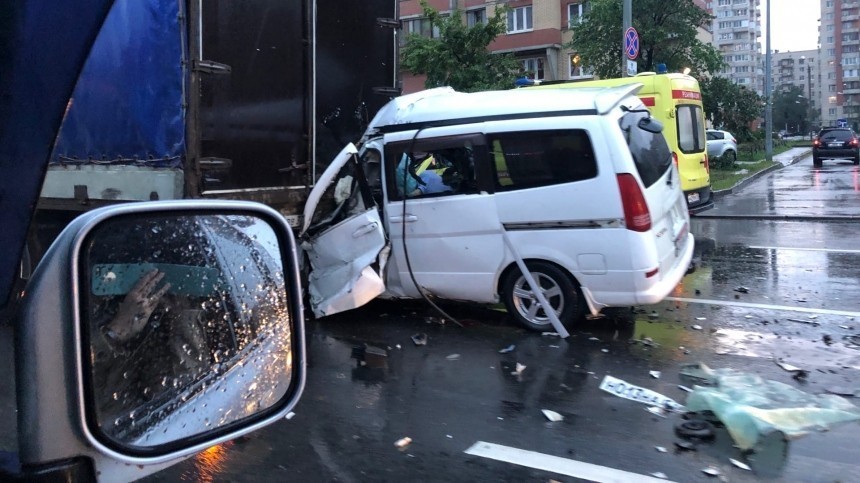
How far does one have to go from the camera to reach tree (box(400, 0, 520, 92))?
23141 mm

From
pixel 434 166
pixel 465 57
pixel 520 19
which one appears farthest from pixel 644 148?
pixel 520 19

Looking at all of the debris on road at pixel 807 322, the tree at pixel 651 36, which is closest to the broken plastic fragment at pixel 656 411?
the debris on road at pixel 807 322

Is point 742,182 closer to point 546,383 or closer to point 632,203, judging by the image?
point 632,203

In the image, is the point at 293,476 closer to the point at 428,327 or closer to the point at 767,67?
the point at 428,327

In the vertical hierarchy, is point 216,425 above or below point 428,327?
above

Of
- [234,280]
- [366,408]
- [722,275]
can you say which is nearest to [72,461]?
[234,280]

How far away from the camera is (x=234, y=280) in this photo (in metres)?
1.79

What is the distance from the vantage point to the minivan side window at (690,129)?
1274 centimetres

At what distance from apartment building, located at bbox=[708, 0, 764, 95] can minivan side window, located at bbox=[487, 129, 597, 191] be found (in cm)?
15744

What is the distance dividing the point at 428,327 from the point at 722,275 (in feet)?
13.8

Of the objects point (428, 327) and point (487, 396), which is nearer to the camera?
point (487, 396)

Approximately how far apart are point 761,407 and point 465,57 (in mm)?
20424

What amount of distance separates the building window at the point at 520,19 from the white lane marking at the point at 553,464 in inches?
1584

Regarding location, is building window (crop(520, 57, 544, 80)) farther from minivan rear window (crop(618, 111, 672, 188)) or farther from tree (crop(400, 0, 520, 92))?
minivan rear window (crop(618, 111, 672, 188))
